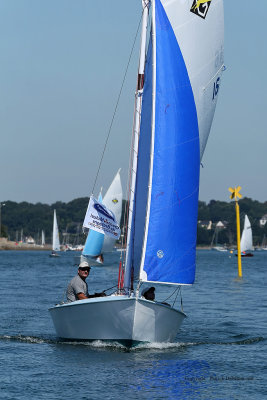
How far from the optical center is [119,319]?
19391 mm

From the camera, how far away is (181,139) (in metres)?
20.3

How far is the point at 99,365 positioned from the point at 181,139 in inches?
227

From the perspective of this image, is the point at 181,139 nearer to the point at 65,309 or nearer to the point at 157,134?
the point at 157,134

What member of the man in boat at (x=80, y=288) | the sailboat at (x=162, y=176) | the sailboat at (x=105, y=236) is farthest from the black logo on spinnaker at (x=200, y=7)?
the sailboat at (x=105, y=236)

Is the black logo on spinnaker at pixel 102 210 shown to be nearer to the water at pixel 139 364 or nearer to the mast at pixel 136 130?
the mast at pixel 136 130

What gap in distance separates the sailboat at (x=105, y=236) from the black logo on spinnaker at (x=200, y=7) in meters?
48.9

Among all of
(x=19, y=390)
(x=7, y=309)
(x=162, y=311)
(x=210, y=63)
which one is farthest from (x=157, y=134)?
(x=7, y=309)

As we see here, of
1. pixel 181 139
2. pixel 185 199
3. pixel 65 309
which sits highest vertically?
pixel 181 139

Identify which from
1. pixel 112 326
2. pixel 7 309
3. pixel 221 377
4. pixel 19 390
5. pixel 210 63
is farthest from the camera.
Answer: pixel 7 309

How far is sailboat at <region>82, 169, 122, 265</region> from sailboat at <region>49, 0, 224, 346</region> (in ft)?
159

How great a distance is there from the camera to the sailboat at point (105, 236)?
70.2m

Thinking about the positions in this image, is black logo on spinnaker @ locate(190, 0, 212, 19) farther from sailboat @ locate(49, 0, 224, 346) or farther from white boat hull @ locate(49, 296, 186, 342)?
white boat hull @ locate(49, 296, 186, 342)

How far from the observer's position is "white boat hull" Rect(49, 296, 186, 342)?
19.2 meters

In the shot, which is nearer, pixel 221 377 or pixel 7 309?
pixel 221 377
